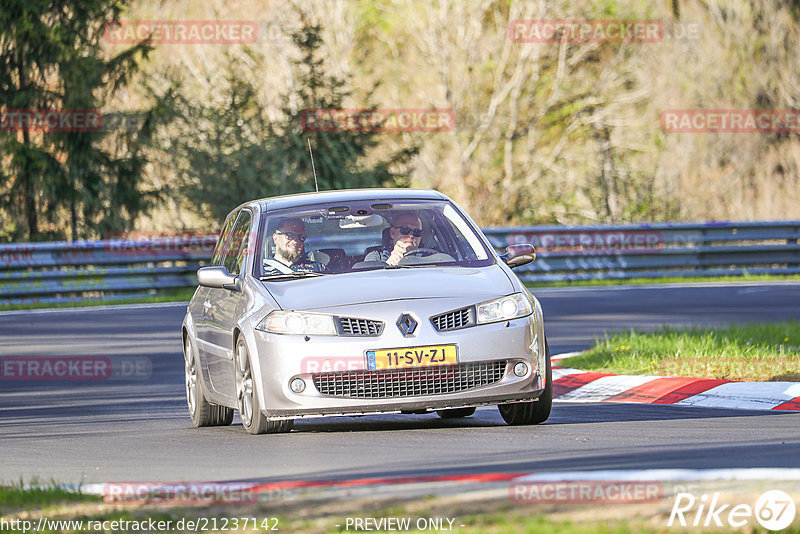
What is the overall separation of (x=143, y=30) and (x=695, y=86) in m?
17.8

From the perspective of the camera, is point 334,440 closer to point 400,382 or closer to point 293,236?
point 400,382

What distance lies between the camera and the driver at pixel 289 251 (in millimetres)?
9906

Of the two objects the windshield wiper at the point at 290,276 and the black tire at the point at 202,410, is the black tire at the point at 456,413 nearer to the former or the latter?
the black tire at the point at 202,410

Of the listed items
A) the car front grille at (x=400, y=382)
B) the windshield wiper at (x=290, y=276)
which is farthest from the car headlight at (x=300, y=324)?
the windshield wiper at (x=290, y=276)

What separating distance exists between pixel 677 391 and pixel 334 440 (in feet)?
10.9

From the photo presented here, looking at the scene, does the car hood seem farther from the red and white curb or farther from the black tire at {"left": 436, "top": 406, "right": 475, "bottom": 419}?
the red and white curb

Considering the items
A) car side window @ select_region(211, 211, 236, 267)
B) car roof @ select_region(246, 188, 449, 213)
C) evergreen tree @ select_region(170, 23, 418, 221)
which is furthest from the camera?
evergreen tree @ select_region(170, 23, 418, 221)

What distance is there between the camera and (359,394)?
9.05 meters

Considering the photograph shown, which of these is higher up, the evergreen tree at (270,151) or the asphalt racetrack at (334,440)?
the evergreen tree at (270,151)

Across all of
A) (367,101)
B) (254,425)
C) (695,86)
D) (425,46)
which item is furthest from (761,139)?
(254,425)

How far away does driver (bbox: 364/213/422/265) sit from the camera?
33.0 ft

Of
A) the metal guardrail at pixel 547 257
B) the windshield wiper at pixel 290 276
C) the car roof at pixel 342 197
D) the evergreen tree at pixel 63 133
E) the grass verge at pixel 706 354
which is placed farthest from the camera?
the evergreen tree at pixel 63 133

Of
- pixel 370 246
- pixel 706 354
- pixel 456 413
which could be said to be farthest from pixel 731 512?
pixel 706 354

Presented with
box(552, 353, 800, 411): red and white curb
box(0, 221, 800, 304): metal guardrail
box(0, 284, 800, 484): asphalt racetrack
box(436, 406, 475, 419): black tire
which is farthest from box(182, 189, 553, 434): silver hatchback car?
box(0, 221, 800, 304): metal guardrail
